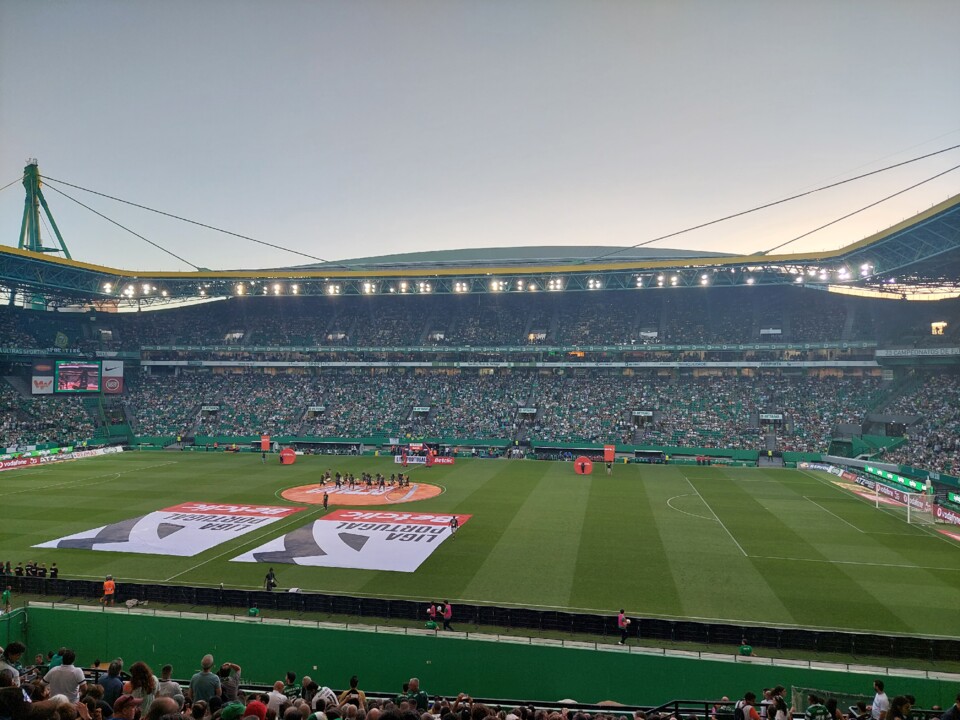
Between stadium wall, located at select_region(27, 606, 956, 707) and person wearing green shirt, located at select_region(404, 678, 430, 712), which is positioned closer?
person wearing green shirt, located at select_region(404, 678, 430, 712)

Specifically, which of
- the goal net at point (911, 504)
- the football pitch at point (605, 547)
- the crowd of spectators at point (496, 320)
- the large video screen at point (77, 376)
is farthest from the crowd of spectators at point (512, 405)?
the goal net at point (911, 504)

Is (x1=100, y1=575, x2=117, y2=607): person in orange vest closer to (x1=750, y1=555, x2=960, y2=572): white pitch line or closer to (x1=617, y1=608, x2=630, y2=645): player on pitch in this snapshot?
(x1=617, y1=608, x2=630, y2=645): player on pitch

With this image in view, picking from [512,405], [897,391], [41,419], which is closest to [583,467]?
[512,405]

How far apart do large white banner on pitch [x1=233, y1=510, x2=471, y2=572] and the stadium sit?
0.21 meters

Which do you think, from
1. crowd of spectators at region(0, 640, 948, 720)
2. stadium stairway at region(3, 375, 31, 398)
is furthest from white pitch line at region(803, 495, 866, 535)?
stadium stairway at region(3, 375, 31, 398)

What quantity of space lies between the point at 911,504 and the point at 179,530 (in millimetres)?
42231

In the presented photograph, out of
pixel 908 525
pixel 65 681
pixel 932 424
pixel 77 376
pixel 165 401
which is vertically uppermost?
pixel 77 376

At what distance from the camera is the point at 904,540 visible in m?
30.2

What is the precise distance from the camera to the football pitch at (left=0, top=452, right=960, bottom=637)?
21906 millimetres

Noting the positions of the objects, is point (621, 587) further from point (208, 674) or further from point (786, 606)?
point (208, 674)

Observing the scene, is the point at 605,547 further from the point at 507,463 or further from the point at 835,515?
the point at 507,463

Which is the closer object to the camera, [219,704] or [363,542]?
[219,704]

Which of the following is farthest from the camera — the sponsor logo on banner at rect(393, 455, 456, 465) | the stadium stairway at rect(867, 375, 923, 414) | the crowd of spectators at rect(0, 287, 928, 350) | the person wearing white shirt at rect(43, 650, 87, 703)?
the crowd of spectators at rect(0, 287, 928, 350)

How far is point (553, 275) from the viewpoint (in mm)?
62281
